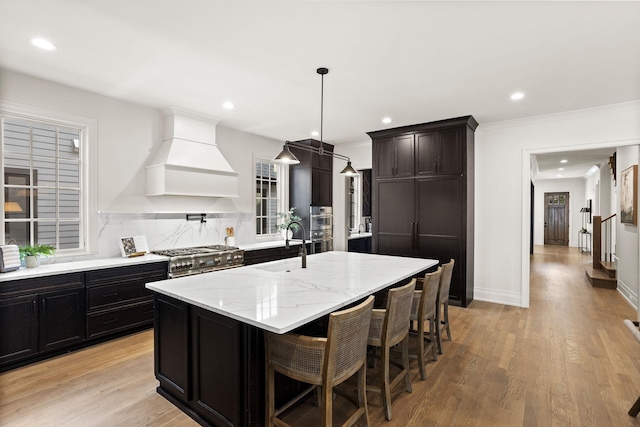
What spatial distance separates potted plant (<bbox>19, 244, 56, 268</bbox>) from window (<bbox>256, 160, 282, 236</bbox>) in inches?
121

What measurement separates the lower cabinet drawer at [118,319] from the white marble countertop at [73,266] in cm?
48

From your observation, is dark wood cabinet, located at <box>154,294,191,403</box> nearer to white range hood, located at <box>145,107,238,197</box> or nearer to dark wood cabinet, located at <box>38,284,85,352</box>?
dark wood cabinet, located at <box>38,284,85,352</box>

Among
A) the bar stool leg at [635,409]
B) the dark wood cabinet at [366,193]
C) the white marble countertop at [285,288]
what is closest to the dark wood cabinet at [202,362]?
the white marble countertop at [285,288]

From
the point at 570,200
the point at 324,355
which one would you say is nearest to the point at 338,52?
the point at 324,355

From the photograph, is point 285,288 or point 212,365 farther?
point 285,288

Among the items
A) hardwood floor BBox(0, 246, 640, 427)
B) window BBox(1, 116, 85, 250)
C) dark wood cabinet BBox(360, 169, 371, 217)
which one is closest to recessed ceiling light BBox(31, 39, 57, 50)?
window BBox(1, 116, 85, 250)

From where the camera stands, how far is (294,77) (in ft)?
10.8

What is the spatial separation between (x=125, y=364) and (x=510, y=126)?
550 cm

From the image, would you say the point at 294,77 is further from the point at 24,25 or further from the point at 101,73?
the point at 24,25

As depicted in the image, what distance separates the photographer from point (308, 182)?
20.0ft

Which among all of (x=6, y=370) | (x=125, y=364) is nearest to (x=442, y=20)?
(x=125, y=364)

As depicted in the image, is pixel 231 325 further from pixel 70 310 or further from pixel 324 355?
pixel 70 310

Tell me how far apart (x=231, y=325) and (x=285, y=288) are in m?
0.51

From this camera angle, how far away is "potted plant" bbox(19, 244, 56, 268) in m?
3.16
